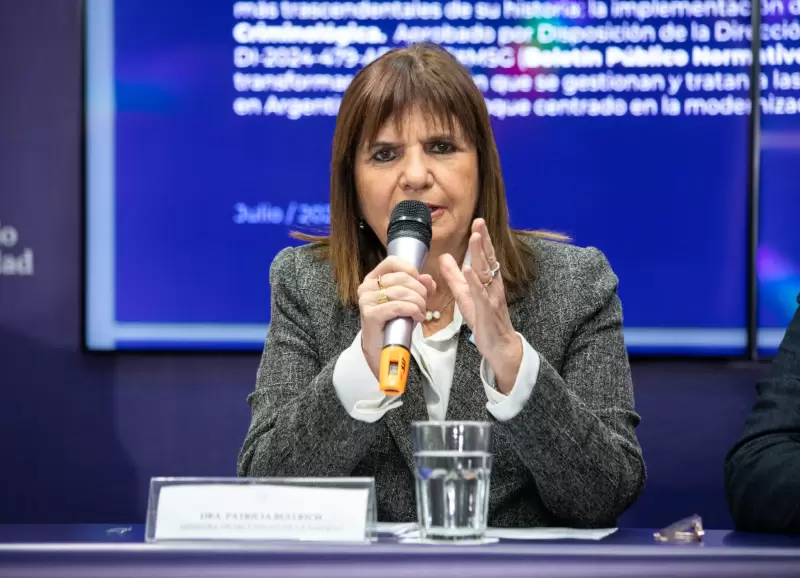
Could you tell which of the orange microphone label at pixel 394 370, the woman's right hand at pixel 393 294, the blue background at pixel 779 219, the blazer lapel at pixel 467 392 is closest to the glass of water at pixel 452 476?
the orange microphone label at pixel 394 370

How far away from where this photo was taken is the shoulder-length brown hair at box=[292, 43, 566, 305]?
1809 mm

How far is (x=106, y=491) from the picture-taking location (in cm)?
281

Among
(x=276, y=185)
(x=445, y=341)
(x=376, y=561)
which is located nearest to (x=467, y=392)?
(x=445, y=341)

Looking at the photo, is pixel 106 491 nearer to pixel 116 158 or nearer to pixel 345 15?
pixel 116 158

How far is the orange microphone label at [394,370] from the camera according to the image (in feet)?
3.93

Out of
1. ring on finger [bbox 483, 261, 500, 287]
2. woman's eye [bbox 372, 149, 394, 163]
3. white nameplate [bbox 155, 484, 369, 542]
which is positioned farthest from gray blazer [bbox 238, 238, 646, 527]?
white nameplate [bbox 155, 484, 369, 542]

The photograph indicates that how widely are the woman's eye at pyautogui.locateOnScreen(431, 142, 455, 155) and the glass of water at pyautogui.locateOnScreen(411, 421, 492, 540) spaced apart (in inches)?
30.9

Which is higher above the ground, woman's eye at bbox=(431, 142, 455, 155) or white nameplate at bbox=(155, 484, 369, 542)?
woman's eye at bbox=(431, 142, 455, 155)

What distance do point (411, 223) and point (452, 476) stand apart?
435 mm

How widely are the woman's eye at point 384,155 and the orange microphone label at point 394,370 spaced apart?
0.66 m

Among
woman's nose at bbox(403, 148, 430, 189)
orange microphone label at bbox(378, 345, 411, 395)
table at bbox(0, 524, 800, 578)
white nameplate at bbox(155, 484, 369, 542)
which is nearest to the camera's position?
table at bbox(0, 524, 800, 578)

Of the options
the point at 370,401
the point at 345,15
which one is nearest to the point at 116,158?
the point at 345,15

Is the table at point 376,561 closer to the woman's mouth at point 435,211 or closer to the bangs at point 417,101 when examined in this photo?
the woman's mouth at point 435,211

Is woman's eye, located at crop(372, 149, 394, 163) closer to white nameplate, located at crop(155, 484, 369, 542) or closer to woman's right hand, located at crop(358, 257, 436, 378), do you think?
woman's right hand, located at crop(358, 257, 436, 378)
